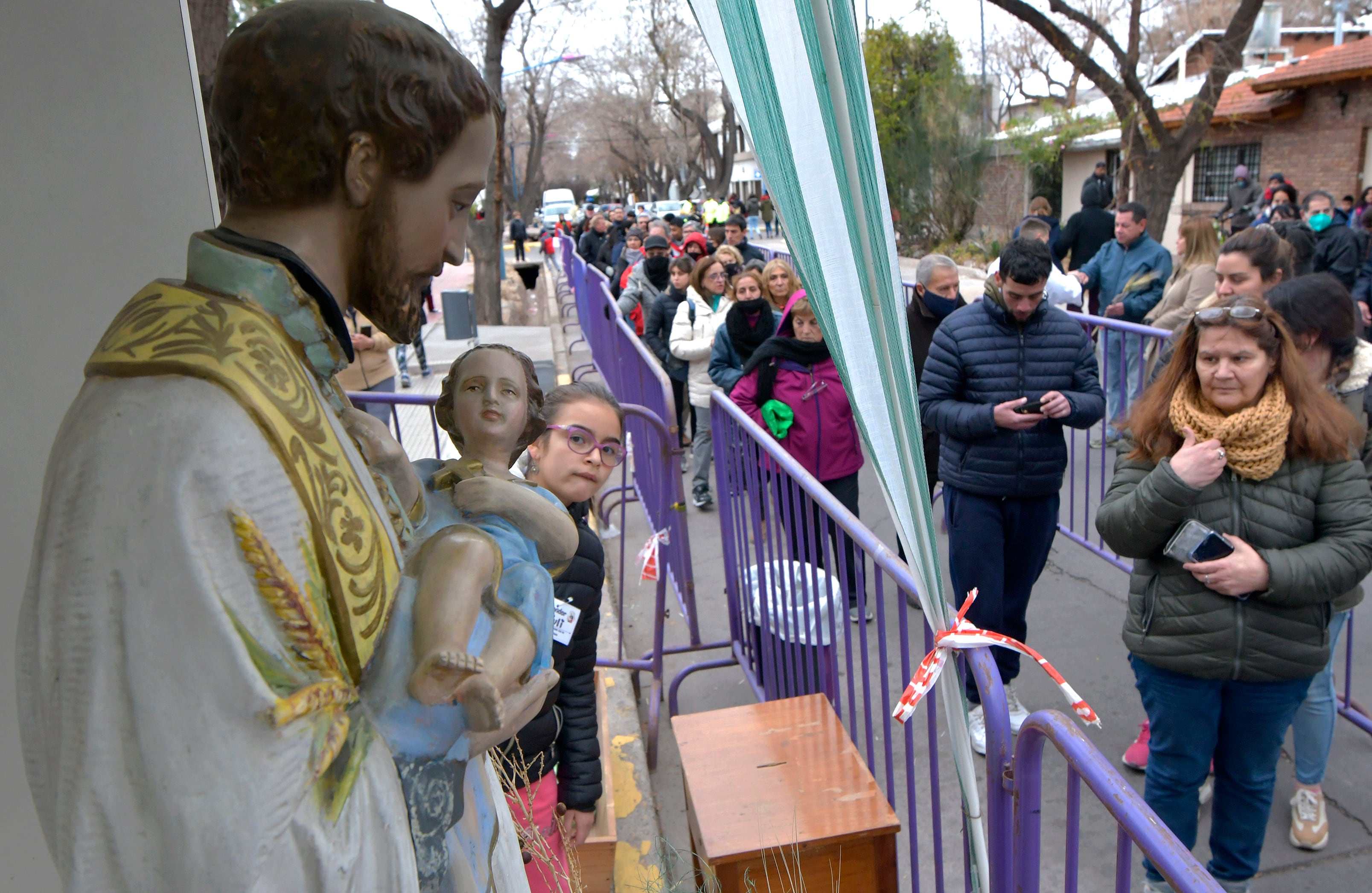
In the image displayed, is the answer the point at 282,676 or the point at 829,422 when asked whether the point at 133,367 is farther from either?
the point at 829,422

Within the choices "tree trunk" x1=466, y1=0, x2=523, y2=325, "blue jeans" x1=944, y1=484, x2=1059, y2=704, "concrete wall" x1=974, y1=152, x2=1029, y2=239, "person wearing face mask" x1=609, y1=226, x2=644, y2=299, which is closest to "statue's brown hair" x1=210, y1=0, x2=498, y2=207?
"blue jeans" x1=944, y1=484, x2=1059, y2=704

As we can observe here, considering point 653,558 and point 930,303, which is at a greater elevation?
point 930,303

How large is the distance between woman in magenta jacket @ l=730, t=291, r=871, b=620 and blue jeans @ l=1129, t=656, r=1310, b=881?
204cm

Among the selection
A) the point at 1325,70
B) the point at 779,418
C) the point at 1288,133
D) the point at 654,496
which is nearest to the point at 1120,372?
the point at 779,418

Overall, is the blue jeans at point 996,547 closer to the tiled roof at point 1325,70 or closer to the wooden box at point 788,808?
the wooden box at point 788,808

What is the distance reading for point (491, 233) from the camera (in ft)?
51.9

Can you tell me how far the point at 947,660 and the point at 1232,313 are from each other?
1357 mm

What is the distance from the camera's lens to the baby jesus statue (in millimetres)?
966

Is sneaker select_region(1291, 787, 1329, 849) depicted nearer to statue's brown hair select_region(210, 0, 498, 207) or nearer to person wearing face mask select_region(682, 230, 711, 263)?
statue's brown hair select_region(210, 0, 498, 207)

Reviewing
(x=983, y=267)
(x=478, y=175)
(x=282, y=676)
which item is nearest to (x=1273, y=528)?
(x=478, y=175)

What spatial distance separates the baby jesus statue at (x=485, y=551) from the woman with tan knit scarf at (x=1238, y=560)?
214 centimetres

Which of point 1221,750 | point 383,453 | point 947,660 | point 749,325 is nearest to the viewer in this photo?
point 383,453

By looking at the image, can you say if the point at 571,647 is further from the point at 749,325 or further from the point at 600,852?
the point at 749,325

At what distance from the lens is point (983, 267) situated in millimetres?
→ 21938
